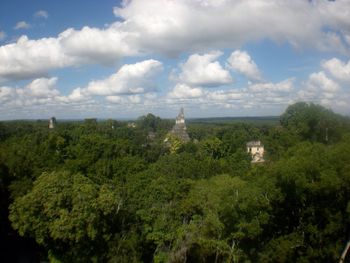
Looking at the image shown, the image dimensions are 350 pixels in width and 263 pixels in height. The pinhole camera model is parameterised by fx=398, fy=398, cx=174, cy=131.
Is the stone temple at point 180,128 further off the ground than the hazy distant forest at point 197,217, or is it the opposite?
the stone temple at point 180,128

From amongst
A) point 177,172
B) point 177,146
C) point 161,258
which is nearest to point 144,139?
point 177,146

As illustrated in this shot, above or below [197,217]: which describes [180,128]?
above

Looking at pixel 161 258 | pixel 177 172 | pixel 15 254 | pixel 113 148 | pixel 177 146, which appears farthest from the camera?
pixel 177 146

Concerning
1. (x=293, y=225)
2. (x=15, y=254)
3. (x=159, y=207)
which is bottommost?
(x=15, y=254)

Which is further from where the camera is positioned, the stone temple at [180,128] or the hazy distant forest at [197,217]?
the stone temple at [180,128]

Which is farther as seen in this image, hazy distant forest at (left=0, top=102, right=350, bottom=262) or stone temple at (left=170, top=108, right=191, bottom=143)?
stone temple at (left=170, top=108, right=191, bottom=143)

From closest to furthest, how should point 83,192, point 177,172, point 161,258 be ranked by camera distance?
point 161,258
point 83,192
point 177,172

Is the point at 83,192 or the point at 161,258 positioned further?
the point at 83,192

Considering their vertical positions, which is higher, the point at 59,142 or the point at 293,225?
the point at 59,142

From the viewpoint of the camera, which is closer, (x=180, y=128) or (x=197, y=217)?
(x=197, y=217)

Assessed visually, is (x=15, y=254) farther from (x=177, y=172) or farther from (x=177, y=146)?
(x=177, y=146)

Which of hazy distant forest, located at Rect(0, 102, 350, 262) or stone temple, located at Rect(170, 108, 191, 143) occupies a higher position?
stone temple, located at Rect(170, 108, 191, 143)
